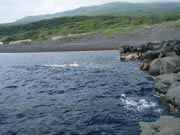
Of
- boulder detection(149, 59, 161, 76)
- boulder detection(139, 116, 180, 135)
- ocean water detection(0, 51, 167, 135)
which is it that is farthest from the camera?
boulder detection(149, 59, 161, 76)

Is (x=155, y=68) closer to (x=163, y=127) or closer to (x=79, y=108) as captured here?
(x=79, y=108)

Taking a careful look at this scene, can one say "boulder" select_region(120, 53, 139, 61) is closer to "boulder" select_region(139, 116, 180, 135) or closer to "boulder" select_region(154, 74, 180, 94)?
"boulder" select_region(154, 74, 180, 94)

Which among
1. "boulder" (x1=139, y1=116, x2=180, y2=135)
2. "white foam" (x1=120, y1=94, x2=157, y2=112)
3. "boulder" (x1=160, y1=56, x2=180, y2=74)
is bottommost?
"white foam" (x1=120, y1=94, x2=157, y2=112)

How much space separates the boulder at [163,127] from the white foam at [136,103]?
12.8 feet

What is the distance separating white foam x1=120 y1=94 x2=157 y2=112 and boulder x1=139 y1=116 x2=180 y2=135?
3.91m

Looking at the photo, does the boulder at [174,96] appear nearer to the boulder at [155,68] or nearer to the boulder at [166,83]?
the boulder at [166,83]

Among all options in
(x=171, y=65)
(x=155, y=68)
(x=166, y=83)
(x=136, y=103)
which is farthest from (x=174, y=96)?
(x=155, y=68)

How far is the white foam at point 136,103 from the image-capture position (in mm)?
15901

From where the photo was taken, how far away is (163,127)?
10.4 m

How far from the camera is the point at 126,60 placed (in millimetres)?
45500

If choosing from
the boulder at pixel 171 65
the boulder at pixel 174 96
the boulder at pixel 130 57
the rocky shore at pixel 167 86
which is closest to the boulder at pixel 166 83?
the rocky shore at pixel 167 86

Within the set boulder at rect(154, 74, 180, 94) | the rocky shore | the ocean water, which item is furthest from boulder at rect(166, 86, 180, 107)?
boulder at rect(154, 74, 180, 94)

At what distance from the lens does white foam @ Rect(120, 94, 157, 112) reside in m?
15.9

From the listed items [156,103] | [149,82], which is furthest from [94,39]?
[156,103]
